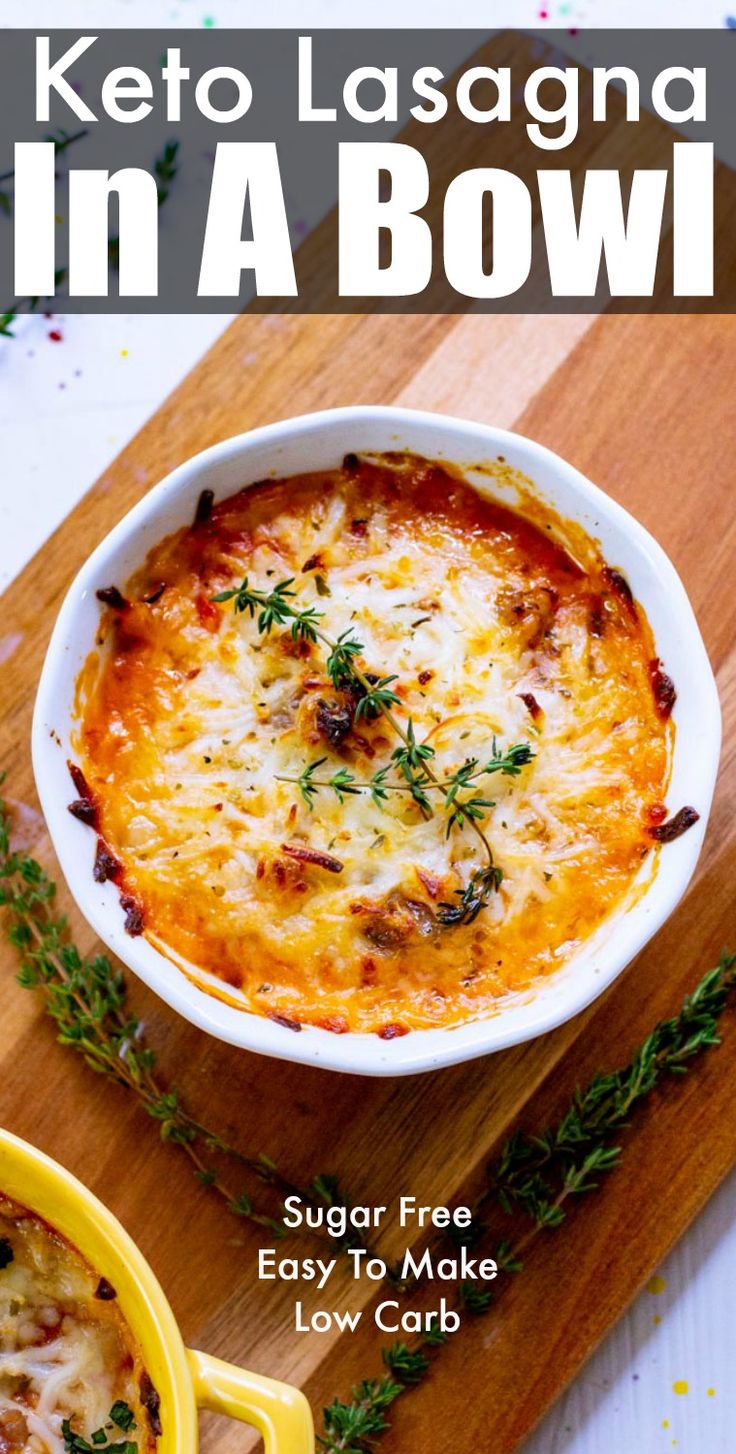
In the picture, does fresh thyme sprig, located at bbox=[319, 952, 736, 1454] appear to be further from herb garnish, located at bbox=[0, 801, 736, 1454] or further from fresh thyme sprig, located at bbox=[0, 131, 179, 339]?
fresh thyme sprig, located at bbox=[0, 131, 179, 339]

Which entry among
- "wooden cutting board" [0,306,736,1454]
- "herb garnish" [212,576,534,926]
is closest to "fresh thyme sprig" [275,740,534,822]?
"herb garnish" [212,576,534,926]

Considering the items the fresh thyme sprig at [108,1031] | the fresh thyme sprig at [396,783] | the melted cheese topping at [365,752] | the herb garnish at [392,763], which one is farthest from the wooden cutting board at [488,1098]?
the fresh thyme sprig at [396,783]

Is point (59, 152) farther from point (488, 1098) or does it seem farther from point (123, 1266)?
point (123, 1266)

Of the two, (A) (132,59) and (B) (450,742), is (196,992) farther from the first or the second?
(A) (132,59)

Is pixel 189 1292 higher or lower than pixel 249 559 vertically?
lower

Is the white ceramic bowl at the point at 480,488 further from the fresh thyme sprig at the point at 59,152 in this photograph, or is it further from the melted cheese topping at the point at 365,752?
the fresh thyme sprig at the point at 59,152

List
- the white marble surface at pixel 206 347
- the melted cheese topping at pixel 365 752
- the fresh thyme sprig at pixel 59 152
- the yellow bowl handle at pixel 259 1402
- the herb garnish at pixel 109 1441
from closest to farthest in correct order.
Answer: the yellow bowl handle at pixel 259 1402 → the herb garnish at pixel 109 1441 → the melted cheese topping at pixel 365 752 → the white marble surface at pixel 206 347 → the fresh thyme sprig at pixel 59 152
